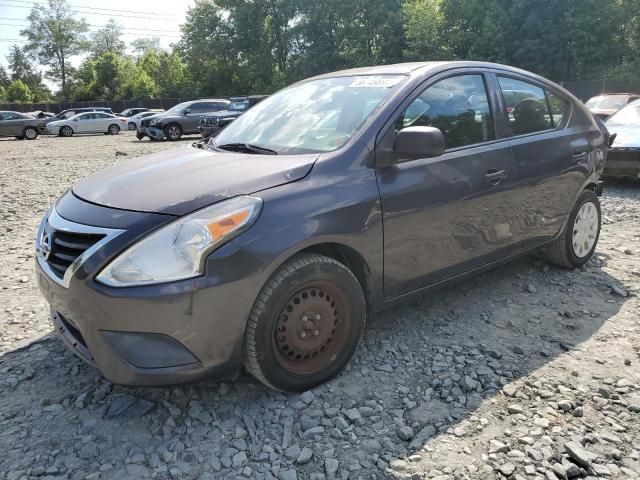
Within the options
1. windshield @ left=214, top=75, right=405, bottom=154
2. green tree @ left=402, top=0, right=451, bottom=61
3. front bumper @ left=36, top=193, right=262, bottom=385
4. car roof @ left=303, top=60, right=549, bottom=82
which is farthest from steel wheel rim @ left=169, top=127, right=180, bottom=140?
green tree @ left=402, top=0, right=451, bottom=61

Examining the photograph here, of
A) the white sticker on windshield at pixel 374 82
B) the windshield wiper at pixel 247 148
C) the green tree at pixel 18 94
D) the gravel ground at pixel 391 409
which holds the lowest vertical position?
the gravel ground at pixel 391 409

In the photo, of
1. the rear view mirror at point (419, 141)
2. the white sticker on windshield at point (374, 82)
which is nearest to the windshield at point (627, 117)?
the white sticker on windshield at point (374, 82)

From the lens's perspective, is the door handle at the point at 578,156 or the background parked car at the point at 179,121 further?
the background parked car at the point at 179,121

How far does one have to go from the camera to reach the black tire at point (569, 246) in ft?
14.0

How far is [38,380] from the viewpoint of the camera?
290cm

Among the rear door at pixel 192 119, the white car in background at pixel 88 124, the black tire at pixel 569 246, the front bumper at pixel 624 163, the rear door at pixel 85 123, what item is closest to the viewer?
the black tire at pixel 569 246

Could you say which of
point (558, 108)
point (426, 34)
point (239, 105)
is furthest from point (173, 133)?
point (426, 34)

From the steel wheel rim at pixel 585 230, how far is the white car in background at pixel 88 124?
88.5 feet

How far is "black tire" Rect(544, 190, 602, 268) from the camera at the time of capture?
14.0 feet

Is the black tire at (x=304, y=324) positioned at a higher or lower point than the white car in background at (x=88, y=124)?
lower

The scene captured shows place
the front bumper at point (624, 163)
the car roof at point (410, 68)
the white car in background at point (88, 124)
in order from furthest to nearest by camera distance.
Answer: the white car in background at point (88, 124) < the front bumper at point (624, 163) < the car roof at point (410, 68)

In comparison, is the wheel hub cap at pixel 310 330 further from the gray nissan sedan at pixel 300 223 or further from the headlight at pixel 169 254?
the headlight at pixel 169 254

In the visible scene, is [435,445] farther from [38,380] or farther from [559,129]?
[559,129]

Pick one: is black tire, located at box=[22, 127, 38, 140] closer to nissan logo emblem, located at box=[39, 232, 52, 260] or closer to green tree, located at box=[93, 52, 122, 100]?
nissan logo emblem, located at box=[39, 232, 52, 260]
